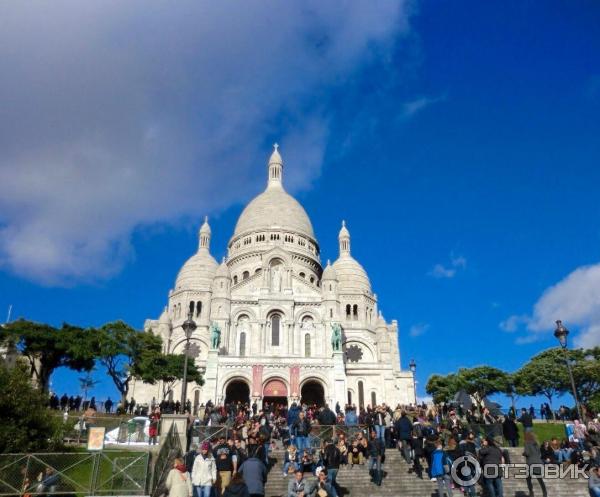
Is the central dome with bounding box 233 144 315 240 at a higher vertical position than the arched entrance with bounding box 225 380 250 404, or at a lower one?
higher

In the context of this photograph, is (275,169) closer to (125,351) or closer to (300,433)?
(125,351)

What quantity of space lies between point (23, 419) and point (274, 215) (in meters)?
51.4

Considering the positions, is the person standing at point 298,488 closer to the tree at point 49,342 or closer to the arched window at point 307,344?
the tree at point 49,342

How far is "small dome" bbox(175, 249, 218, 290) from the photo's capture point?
62.1m

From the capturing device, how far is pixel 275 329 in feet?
162

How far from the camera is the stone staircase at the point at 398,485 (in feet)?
49.8

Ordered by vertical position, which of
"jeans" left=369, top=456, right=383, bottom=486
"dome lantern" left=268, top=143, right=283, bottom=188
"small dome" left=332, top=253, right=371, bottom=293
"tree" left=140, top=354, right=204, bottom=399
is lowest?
"jeans" left=369, top=456, right=383, bottom=486

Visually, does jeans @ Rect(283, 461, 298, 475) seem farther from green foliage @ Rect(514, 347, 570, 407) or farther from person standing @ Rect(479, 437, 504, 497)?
green foliage @ Rect(514, 347, 570, 407)

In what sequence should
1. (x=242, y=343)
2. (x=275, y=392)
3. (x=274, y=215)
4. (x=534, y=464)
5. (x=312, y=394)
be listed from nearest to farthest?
(x=534, y=464) < (x=275, y=392) < (x=312, y=394) < (x=242, y=343) < (x=274, y=215)

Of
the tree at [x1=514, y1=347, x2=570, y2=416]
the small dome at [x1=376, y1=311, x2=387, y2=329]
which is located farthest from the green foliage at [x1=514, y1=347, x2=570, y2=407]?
the small dome at [x1=376, y1=311, x2=387, y2=329]

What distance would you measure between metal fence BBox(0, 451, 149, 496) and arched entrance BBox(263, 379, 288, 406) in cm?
3097

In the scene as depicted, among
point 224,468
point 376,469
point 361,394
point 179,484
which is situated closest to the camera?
point 179,484

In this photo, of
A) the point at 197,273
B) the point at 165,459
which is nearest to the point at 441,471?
the point at 165,459

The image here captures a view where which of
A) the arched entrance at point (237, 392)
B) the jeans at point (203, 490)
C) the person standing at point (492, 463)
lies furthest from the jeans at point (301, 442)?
the arched entrance at point (237, 392)
